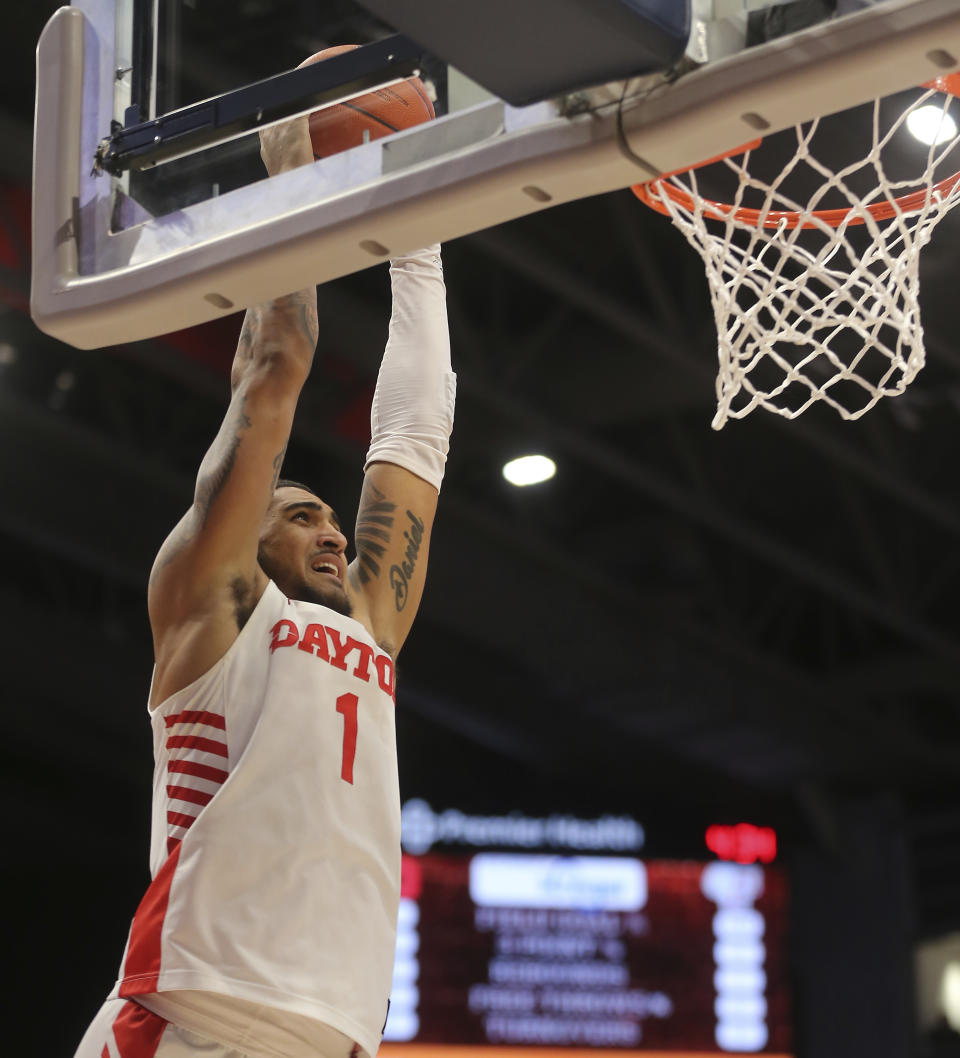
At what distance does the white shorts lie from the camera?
2115mm

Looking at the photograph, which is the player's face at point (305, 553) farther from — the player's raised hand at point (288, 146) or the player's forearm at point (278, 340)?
the player's raised hand at point (288, 146)

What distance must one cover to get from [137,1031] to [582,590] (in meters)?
6.05

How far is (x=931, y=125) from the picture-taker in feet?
8.56

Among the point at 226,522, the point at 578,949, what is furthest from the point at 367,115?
the point at 578,949

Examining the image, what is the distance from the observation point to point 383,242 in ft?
6.48

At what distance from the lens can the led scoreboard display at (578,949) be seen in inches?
296

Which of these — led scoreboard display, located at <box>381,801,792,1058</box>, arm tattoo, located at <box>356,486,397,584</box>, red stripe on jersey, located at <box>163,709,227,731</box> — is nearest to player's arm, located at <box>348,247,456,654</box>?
arm tattoo, located at <box>356,486,397,584</box>

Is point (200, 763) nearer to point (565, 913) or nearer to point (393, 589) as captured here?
point (393, 589)

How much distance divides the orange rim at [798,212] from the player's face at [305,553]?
26.6 inches

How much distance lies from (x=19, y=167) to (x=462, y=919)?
377 cm

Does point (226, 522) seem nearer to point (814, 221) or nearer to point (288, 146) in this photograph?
point (288, 146)

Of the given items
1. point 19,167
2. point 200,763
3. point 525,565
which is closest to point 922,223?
point 200,763

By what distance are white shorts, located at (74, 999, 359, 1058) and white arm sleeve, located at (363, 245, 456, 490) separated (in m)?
1.01

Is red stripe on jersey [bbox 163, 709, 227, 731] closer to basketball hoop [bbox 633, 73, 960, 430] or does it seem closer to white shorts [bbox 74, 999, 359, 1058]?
white shorts [bbox 74, 999, 359, 1058]
